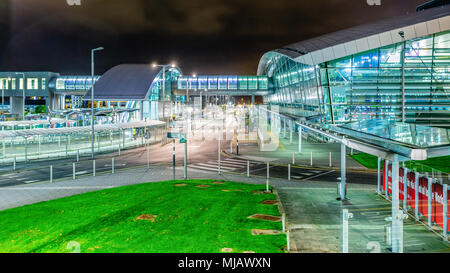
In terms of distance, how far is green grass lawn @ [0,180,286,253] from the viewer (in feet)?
33.7

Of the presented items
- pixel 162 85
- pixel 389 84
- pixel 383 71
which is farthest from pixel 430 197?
pixel 162 85

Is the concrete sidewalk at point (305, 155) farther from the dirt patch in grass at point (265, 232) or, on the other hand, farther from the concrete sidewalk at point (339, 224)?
the dirt patch in grass at point (265, 232)

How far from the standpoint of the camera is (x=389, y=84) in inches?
1431

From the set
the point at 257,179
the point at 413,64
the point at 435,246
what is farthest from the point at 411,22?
the point at 435,246

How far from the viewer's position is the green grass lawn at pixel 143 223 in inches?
405

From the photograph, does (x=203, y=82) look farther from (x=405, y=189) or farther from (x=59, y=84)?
(x=405, y=189)

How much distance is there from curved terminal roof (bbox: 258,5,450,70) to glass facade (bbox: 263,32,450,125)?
1084 mm

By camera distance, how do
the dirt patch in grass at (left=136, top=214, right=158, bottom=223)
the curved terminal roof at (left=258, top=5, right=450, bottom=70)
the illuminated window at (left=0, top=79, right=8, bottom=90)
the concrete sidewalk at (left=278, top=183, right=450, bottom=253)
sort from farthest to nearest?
the illuminated window at (left=0, top=79, right=8, bottom=90)
the curved terminal roof at (left=258, top=5, right=450, bottom=70)
the dirt patch in grass at (left=136, top=214, right=158, bottom=223)
the concrete sidewalk at (left=278, top=183, right=450, bottom=253)

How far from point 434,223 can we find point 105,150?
3316cm

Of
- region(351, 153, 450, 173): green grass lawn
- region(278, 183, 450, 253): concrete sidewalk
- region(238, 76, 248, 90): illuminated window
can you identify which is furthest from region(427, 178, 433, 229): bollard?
region(238, 76, 248, 90): illuminated window

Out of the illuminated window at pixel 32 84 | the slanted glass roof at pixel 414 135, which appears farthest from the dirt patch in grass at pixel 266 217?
the illuminated window at pixel 32 84

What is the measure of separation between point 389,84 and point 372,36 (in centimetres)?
517

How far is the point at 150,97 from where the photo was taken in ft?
243

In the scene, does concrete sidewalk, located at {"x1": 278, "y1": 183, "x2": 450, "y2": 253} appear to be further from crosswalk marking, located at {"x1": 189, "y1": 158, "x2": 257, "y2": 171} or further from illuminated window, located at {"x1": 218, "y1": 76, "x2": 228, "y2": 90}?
illuminated window, located at {"x1": 218, "y1": 76, "x2": 228, "y2": 90}
